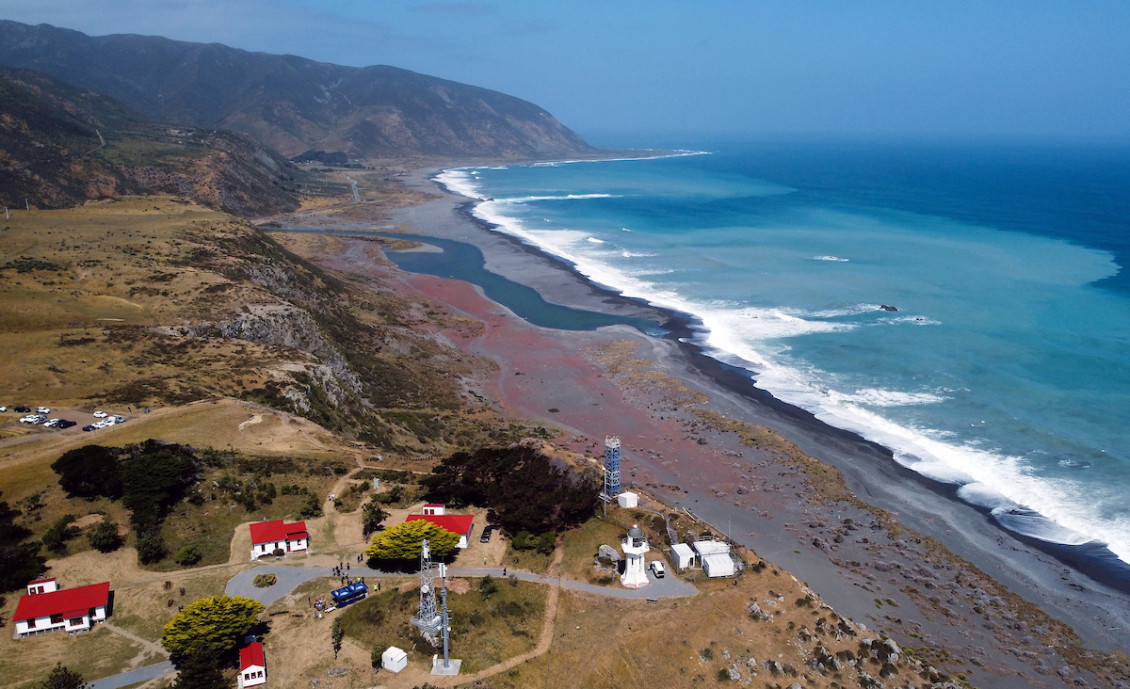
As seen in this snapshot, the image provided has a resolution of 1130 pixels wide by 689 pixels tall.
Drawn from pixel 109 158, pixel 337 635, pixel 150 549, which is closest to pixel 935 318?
pixel 337 635

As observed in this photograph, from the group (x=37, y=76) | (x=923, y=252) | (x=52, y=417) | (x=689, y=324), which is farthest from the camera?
(x=37, y=76)

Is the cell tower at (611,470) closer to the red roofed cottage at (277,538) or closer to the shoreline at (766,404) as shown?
the red roofed cottage at (277,538)

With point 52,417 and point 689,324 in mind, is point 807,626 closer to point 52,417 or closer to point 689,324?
point 52,417

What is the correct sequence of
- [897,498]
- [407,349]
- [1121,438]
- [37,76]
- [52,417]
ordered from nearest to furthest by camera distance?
1. [52,417]
2. [897,498]
3. [1121,438]
4. [407,349]
5. [37,76]

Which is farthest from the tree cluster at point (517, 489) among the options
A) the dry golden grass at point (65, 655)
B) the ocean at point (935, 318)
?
the ocean at point (935, 318)

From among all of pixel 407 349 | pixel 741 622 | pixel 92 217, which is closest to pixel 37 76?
pixel 92 217
